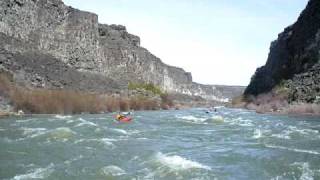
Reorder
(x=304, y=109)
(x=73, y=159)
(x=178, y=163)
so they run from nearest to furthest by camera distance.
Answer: (x=178, y=163), (x=73, y=159), (x=304, y=109)

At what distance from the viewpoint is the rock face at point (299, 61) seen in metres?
87.6

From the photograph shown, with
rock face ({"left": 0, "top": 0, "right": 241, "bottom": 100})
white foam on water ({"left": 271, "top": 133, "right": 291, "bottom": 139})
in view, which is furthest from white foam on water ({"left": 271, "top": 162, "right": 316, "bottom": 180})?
rock face ({"left": 0, "top": 0, "right": 241, "bottom": 100})

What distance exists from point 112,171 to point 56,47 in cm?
11610

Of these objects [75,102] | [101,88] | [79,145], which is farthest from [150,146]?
[101,88]

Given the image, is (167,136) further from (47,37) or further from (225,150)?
(47,37)

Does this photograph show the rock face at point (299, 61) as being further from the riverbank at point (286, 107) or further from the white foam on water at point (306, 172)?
the white foam on water at point (306, 172)

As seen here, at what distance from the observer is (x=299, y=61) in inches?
4198

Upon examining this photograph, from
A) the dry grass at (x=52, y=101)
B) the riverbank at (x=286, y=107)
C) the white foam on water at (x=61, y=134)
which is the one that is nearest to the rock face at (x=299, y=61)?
the riverbank at (x=286, y=107)

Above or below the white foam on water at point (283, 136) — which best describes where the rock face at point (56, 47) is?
above

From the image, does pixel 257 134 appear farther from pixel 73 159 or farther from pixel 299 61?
pixel 299 61

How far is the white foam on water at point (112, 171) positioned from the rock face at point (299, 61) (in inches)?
Result: 2336

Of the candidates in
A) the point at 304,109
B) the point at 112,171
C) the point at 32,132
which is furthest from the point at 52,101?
the point at 112,171

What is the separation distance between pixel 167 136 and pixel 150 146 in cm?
755

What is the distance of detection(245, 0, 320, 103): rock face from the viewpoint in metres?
87.6
